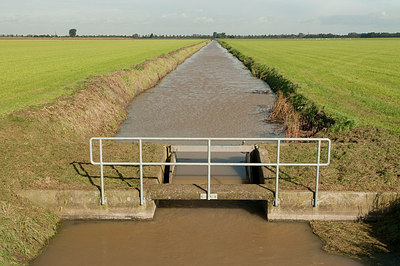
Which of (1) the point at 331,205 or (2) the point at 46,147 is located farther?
(2) the point at 46,147

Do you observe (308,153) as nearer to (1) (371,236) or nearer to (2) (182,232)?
(1) (371,236)

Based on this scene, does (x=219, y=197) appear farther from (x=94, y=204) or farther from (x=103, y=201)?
(x=94, y=204)

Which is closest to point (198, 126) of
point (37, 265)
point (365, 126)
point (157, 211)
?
point (365, 126)

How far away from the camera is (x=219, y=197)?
921 centimetres

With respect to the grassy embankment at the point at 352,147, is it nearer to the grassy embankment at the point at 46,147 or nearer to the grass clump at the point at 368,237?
the grass clump at the point at 368,237

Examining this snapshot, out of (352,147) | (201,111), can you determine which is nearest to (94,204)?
(352,147)

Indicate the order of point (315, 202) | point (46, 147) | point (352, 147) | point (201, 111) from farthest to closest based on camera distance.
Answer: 1. point (201, 111)
2. point (352, 147)
3. point (46, 147)
4. point (315, 202)

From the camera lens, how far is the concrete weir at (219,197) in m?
8.93

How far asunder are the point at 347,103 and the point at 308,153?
8.73 metres

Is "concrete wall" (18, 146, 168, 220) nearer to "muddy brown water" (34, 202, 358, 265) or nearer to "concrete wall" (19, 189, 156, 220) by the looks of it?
"concrete wall" (19, 189, 156, 220)

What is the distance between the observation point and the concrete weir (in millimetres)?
8930

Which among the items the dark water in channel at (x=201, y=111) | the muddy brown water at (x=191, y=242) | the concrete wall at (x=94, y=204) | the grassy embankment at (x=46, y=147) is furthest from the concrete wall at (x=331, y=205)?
the dark water in channel at (x=201, y=111)

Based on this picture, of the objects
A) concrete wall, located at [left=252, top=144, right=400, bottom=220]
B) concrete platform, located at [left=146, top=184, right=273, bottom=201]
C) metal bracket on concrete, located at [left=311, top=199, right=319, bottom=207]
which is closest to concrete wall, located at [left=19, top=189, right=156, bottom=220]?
concrete platform, located at [left=146, top=184, right=273, bottom=201]

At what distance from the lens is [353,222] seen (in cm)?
895
